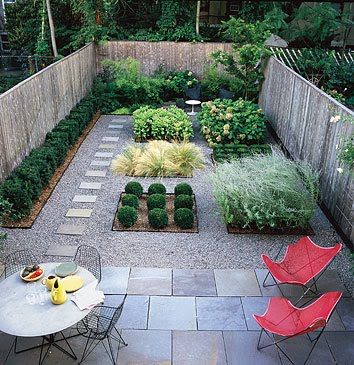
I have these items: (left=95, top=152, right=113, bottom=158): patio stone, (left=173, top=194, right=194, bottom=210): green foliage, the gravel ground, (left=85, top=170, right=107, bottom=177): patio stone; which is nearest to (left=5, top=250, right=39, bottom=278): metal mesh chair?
the gravel ground

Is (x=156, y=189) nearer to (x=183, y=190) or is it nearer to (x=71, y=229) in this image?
(x=183, y=190)

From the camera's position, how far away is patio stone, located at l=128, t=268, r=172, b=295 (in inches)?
183

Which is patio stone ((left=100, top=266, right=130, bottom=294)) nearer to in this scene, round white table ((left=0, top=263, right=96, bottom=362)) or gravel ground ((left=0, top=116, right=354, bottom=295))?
gravel ground ((left=0, top=116, right=354, bottom=295))

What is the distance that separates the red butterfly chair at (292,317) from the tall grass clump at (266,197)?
1.92 m

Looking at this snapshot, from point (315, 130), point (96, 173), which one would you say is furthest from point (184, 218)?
point (315, 130)

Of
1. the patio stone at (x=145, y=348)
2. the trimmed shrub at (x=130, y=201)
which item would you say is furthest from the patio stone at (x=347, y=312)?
the trimmed shrub at (x=130, y=201)

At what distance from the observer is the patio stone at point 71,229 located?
5875mm

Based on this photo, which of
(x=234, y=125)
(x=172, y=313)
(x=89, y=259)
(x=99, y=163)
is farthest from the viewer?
(x=234, y=125)

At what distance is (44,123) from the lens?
8.48 metres

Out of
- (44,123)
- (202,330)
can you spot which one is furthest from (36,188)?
(202,330)

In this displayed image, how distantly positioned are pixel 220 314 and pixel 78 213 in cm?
302

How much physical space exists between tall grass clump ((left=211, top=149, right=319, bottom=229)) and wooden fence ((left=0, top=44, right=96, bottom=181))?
11.0 ft

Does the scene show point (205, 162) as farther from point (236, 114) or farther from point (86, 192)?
point (86, 192)

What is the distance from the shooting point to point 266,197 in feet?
19.3
